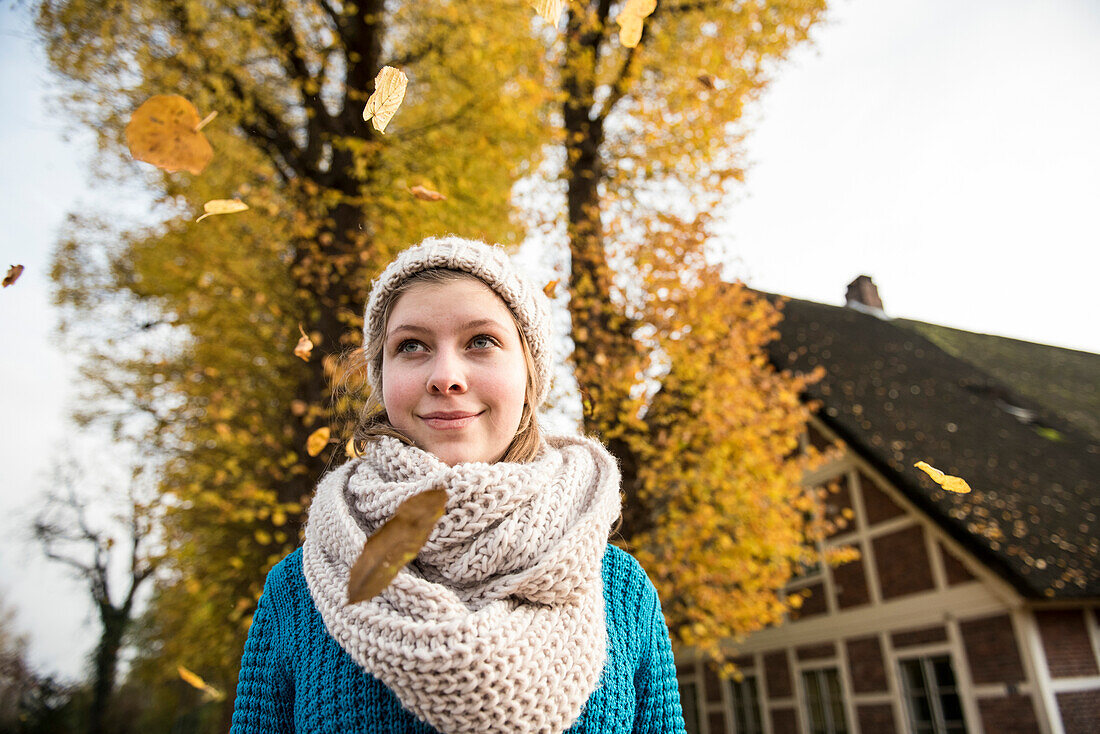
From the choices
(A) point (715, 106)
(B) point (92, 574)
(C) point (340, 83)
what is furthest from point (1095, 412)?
(B) point (92, 574)

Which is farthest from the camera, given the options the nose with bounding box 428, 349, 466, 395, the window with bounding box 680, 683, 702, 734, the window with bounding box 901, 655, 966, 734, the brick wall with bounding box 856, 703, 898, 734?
the window with bounding box 680, 683, 702, 734

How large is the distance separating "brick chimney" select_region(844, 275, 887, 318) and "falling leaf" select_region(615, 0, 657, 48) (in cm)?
1409

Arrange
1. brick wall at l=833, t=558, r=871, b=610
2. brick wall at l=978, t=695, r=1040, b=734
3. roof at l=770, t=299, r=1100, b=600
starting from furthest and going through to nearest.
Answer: brick wall at l=833, t=558, r=871, b=610 → roof at l=770, t=299, r=1100, b=600 → brick wall at l=978, t=695, r=1040, b=734

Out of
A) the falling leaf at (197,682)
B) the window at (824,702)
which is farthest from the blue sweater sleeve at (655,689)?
the window at (824,702)

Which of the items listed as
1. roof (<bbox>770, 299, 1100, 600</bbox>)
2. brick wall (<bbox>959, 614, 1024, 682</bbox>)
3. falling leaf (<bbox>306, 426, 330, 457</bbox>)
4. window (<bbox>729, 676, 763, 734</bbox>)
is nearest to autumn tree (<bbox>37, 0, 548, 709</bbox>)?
falling leaf (<bbox>306, 426, 330, 457</bbox>)

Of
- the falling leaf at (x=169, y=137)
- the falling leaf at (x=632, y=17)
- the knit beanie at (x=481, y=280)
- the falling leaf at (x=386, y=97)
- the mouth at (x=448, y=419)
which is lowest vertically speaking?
the mouth at (x=448, y=419)

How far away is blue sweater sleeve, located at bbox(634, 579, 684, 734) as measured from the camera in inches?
53.7

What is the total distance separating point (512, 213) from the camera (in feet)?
25.0

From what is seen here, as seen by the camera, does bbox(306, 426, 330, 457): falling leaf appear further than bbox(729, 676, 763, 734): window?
No

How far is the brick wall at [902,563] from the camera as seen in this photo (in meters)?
8.60

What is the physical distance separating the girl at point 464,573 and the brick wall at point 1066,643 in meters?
8.11

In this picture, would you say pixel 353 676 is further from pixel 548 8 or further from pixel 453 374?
pixel 548 8

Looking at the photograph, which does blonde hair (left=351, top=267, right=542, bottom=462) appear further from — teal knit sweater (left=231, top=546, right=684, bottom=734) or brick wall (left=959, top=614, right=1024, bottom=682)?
brick wall (left=959, top=614, right=1024, bottom=682)

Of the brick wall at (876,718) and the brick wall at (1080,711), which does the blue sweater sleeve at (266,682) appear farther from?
the brick wall at (876,718)
